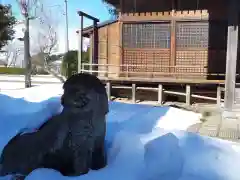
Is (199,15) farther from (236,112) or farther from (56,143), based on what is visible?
(56,143)

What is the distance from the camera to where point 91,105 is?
325cm

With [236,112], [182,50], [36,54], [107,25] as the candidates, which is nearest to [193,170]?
[236,112]

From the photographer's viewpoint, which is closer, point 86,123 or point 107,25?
point 86,123

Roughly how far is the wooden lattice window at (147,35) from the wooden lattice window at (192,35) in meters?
0.44

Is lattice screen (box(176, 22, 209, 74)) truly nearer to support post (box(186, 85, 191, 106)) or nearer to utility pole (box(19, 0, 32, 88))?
support post (box(186, 85, 191, 106))

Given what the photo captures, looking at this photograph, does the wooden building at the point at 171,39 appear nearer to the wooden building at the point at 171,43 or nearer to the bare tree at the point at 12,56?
the wooden building at the point at 171,43

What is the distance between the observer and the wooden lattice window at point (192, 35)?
40.9ft

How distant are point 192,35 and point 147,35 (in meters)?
1.68

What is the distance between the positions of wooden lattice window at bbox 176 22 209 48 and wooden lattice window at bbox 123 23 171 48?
444 millimetres

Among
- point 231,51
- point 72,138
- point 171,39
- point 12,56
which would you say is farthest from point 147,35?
point 12,56

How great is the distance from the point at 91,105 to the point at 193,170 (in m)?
1.12

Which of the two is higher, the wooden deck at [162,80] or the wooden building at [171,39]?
the wooden building at [171,39]

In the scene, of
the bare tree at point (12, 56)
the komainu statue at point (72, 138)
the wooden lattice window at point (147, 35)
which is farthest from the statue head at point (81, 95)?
the bare tree at point (12, 56)

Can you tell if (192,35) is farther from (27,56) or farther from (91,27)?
(27,56)
